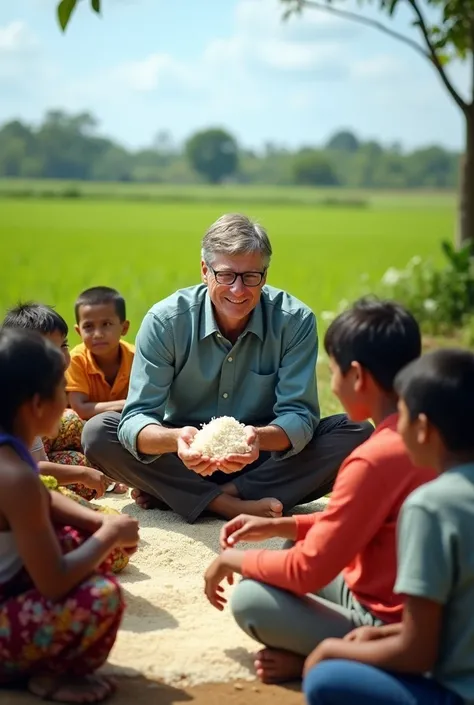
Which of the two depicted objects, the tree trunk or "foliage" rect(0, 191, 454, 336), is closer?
the tree trunk

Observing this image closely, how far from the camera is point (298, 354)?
522 centimetres

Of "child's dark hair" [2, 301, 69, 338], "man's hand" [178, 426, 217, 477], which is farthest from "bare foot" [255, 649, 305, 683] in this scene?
"child's dark hair" [2, 301, 69, 338]

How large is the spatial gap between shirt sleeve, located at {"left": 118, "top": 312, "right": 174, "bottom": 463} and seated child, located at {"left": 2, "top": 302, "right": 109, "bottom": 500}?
0.86ft

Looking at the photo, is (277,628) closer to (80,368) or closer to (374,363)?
(374,363)

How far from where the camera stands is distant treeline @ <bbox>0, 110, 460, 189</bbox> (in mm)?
66812

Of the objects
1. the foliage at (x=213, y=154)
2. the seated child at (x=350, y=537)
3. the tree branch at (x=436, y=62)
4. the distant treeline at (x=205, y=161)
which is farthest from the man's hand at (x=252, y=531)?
the foliage at (x=213, y=154)

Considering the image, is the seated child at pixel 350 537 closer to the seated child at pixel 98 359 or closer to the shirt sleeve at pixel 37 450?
the shirt sleeve at pixel 37 450

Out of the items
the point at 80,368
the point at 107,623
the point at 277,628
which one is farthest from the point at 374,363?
the point at 80,368

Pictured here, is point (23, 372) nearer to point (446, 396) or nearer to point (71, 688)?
point (71, 688)

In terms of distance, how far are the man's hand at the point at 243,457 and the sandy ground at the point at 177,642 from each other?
1.36 feet

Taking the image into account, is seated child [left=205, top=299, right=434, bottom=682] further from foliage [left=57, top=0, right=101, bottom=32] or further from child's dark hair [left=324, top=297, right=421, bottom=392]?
foliage [left=57, top=0, right=101, bottom=32]

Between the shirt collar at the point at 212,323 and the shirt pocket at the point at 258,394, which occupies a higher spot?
the shirt collar at the point at 212,323

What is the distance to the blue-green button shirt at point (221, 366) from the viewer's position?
5.12m

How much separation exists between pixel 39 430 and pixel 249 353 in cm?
217
